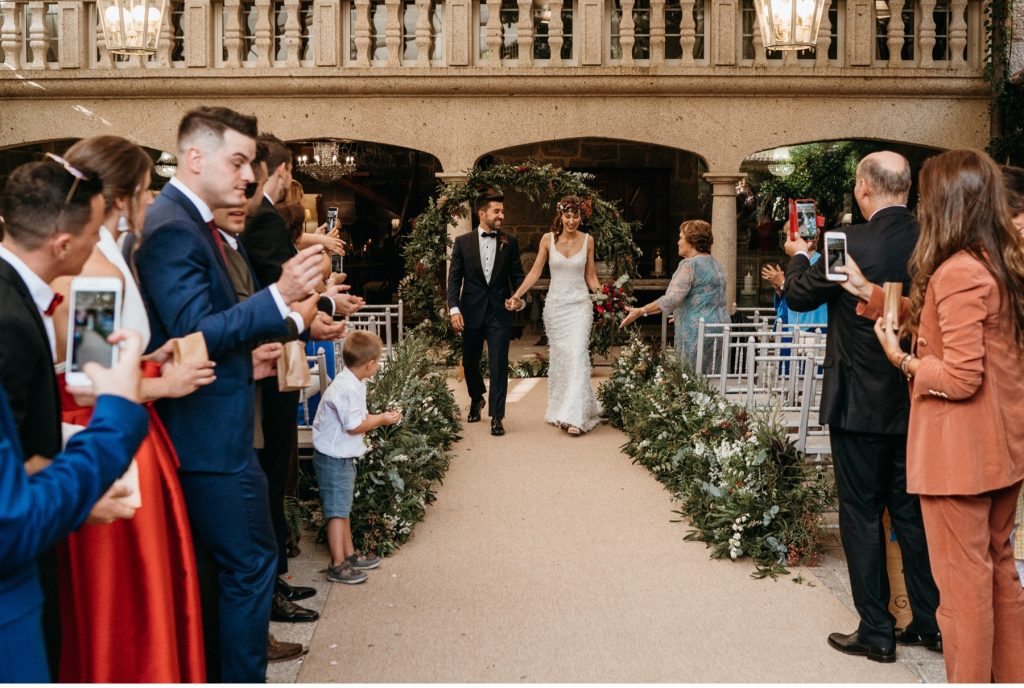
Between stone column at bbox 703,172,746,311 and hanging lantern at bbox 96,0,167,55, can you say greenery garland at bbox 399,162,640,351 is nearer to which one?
stone column at bbox 703,172,746,311

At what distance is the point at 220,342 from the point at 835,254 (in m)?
2.10

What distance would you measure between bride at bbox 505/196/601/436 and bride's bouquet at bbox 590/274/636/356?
2.37 m

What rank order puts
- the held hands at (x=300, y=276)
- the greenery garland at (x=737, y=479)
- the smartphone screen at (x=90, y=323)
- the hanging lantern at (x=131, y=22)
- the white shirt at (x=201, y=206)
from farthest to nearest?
1. the hanging lantern at (x=131, y=22)
2. the greenery garland at (x=737, y=479)
3. the white shirt at (x=201, y=206)
4. the held hands at (x=300, y=276)
5. the smartphone screen at (x=90, y=323)

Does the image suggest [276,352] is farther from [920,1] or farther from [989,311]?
[920,1]

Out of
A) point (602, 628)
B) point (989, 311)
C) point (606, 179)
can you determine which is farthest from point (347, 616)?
point (606, 179)

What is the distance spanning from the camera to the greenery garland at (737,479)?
5.27m

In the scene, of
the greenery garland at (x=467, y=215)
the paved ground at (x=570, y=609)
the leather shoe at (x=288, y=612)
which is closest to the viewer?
the paved ground at (x=570, y=609)

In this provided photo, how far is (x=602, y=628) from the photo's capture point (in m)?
4.39

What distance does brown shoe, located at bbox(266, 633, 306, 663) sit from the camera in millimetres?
4035

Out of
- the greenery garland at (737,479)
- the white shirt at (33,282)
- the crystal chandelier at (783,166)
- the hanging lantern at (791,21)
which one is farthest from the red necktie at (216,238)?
the crystal chandelier at (783,166)

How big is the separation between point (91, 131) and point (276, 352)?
9971 mm

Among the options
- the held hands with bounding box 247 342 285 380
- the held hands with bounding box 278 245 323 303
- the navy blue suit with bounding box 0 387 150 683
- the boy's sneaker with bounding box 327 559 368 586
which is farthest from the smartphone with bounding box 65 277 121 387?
the boy's sneaker with bounding box 327 559 368 586

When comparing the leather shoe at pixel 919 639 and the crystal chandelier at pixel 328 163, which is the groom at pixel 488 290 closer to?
the leather shoe at pixel 919 639

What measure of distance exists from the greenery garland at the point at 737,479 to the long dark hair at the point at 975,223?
212 cm
